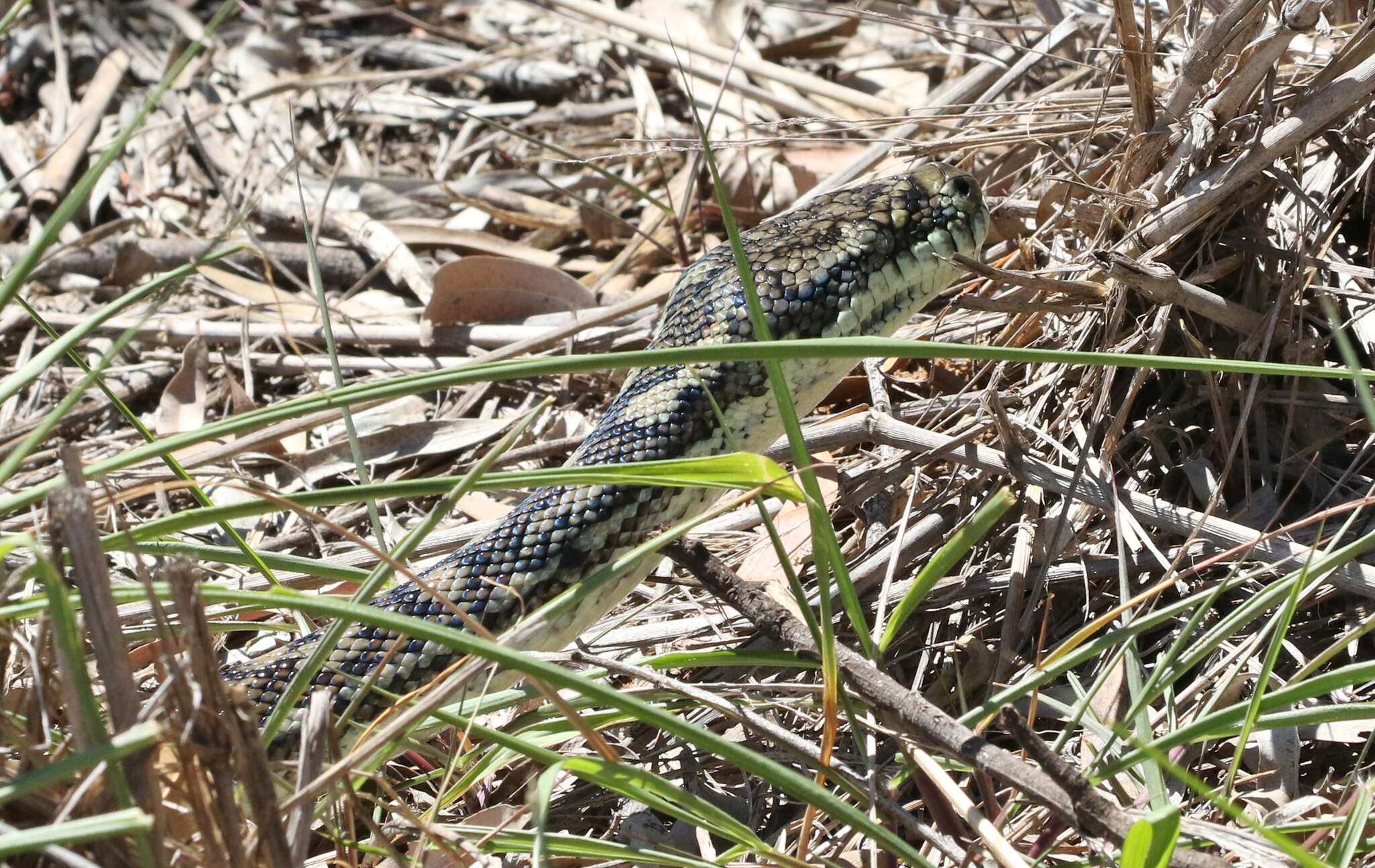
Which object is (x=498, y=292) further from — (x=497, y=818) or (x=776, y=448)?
(x=497, y=818)

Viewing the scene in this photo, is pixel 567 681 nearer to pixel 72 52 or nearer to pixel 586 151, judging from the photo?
pixel 586 151

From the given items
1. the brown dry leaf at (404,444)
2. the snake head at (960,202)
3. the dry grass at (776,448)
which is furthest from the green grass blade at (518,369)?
the brown dry leaf at (404,444)

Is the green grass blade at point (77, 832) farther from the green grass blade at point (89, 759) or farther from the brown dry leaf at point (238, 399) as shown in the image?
the brown dry leaf at point (238, 399)

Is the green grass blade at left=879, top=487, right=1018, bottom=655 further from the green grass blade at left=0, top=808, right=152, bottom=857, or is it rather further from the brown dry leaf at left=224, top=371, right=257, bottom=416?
the brown dry leaf at left=224, top=371, right=257, bottom=416

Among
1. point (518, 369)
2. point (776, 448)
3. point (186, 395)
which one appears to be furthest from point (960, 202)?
point (186, 395)

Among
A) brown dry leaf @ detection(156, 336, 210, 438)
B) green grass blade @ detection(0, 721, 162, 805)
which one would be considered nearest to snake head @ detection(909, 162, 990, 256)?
green grass blade @ detection(0, 721, 162, 805)
